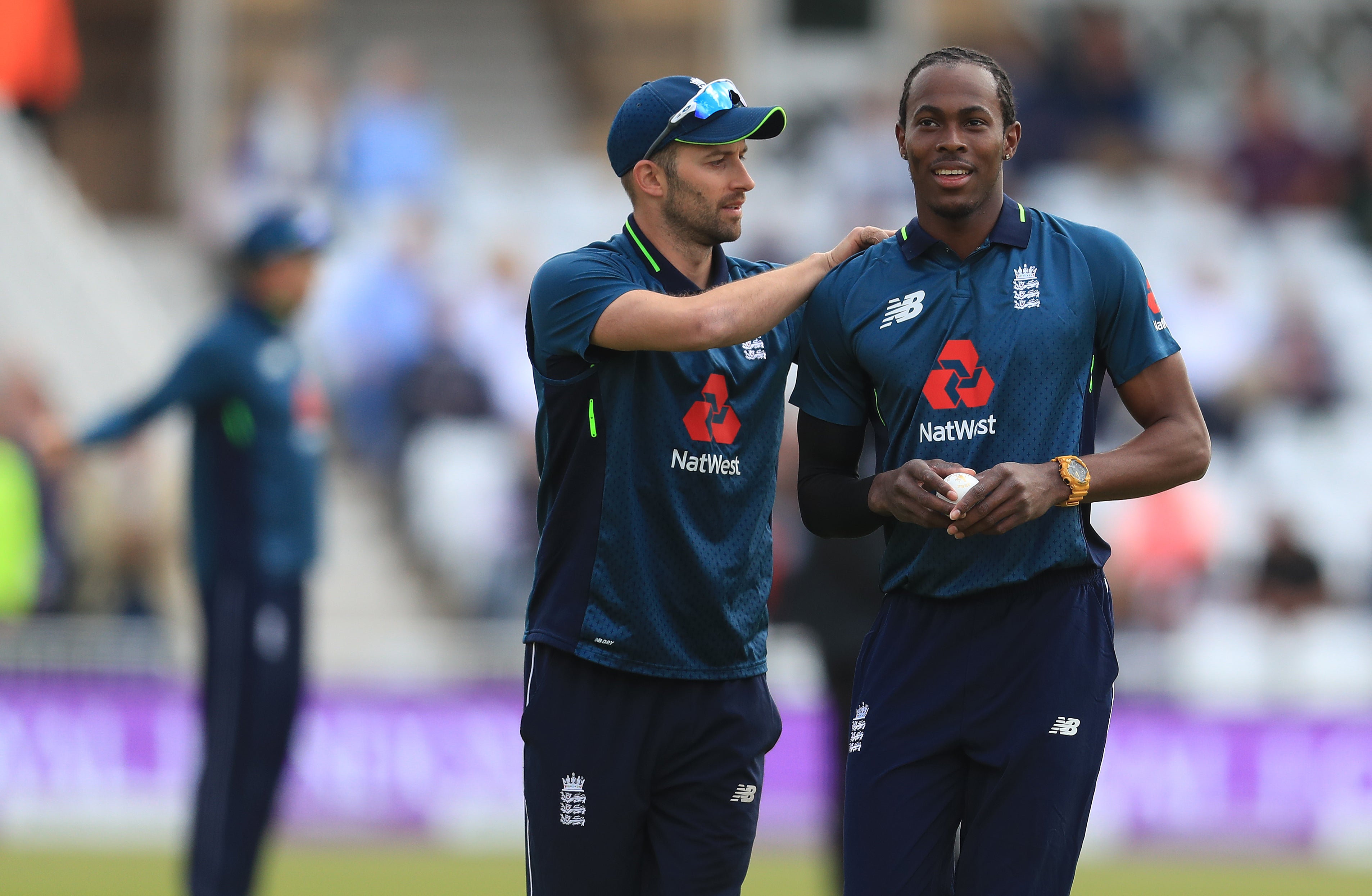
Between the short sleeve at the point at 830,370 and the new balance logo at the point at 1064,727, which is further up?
the short sleeve at the point at 830,370

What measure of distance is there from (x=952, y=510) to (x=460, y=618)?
987 cm

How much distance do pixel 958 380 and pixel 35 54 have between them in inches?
220

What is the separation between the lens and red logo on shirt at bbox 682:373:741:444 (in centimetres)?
491

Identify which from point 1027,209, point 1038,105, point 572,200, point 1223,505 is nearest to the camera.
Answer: point 1027,209

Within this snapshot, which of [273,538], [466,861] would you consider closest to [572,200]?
[466,861]

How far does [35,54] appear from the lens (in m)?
8.62

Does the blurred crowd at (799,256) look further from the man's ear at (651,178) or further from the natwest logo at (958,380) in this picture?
the natwest logo at (958,380)

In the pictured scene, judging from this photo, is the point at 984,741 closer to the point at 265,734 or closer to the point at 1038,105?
the point at 265,734

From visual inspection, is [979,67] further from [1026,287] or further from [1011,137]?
[1026,287]

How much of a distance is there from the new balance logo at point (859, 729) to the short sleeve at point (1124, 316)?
1022 mm

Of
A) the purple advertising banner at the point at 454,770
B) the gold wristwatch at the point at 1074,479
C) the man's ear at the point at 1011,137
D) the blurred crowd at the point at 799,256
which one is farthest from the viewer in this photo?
the blurred crowd at the point at 799,256

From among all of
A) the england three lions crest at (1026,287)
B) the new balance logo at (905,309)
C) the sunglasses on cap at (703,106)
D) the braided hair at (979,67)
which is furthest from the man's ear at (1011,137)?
the sunglasses on cap at (703,106)

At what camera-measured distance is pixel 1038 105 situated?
18.3 m

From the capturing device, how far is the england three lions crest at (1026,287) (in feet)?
15.3
